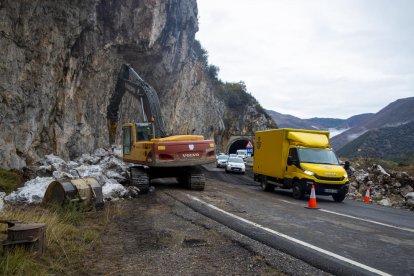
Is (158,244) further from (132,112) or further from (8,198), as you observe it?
(132,112)

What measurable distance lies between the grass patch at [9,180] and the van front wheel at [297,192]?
9.49 meters

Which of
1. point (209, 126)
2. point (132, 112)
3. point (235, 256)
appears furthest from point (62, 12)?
point (209, 126)

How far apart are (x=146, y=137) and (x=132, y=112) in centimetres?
1638

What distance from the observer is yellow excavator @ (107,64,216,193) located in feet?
47.2

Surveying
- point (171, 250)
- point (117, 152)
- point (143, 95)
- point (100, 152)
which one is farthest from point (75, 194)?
point (117, 152)

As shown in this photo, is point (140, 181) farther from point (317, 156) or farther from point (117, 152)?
point (117, 152)

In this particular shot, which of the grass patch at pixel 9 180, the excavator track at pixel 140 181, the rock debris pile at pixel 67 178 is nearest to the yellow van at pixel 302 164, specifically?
the excavator track at pixel 140 181

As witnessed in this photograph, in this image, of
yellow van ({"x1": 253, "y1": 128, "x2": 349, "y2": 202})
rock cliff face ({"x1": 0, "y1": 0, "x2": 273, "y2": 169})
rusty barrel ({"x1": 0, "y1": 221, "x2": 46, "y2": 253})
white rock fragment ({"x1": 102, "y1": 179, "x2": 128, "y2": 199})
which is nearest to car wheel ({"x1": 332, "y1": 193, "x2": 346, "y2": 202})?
yellow van ({"x1": 253, "y1": 128, "x2": 349, "y2": 202})

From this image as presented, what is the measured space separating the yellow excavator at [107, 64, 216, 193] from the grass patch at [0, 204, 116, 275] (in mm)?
5217

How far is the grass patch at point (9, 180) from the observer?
11870 millimetres

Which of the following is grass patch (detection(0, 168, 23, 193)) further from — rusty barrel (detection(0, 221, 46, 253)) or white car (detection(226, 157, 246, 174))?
white car (detection(226, 157, 246, 174))

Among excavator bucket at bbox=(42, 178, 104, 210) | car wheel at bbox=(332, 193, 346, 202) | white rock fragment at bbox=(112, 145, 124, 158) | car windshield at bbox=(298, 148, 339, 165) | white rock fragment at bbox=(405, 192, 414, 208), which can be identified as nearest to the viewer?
excavator bucket at bbox=(42, 178, 104, 210)

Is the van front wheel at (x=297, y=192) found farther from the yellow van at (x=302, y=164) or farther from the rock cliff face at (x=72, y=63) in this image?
the rock cliff face at (x=72, y=63)

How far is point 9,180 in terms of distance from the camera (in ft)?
41.5
